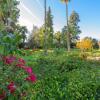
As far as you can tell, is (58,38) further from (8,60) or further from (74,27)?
(8,60)

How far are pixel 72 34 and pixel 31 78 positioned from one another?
194ft

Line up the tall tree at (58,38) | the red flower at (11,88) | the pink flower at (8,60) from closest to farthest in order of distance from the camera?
the red flower at (11,88) → the pink flower at (8,60) → the tall tree at (58,38)

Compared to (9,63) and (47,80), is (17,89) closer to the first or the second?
(9,63)

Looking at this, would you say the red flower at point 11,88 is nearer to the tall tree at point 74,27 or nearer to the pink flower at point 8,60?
the pink flower at point 8,60

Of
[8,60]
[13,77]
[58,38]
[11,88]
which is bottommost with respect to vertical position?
[11,88]

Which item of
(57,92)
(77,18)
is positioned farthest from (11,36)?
(77,18)

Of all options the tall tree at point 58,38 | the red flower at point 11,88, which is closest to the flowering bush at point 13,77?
the red flower at point 11,88

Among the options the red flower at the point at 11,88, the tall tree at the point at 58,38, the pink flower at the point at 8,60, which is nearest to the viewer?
the red flower at the point at 11,88

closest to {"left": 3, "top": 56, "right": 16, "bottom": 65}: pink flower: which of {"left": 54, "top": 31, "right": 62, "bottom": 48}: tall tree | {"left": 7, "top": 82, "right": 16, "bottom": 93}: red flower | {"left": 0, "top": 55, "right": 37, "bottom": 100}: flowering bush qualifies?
{"left": 0, "top": 55, "right": 37, "bottom": 100}: flowering bush

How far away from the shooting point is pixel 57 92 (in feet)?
20.5

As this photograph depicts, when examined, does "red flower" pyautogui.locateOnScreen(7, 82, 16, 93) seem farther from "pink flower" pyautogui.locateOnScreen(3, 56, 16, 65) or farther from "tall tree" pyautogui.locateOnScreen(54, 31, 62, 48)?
"tall tree" pyautogui.locateOnScreen(54, 31, 62, 48)

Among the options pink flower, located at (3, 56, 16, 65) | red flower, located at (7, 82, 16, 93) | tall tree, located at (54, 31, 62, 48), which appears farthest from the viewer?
tall tree, located at (54, 31, 62, 48)

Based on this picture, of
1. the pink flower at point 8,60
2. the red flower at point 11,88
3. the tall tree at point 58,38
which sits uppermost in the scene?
the tall tree at point 58,38

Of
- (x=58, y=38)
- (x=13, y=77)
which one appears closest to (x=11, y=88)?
(x=13, y=77)
